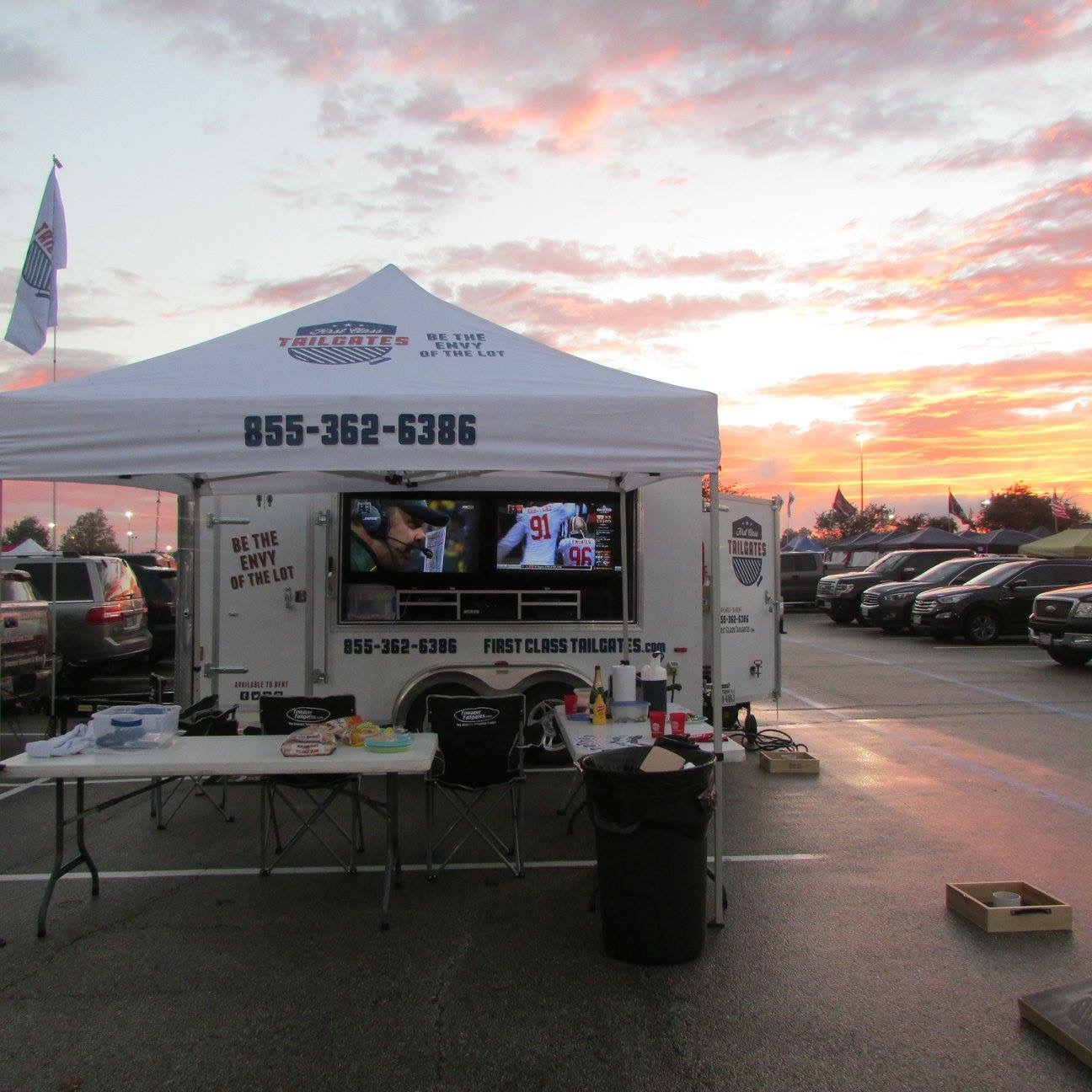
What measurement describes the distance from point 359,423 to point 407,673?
A: 3026 millimetres

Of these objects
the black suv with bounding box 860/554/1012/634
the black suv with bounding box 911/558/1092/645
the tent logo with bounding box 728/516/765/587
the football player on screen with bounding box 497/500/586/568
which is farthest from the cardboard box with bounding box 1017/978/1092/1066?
the black suv with bounding box 860/554/1012/634

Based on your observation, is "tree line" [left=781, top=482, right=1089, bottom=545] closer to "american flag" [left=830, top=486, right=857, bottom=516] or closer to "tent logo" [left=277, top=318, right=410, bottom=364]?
"american flag" [left=830, top=486, right=857, bottom=516]

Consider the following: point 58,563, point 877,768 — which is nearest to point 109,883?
point 877,768

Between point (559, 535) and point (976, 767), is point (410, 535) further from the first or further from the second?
point (976, 767)

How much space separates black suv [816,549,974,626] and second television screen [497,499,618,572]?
15097mm

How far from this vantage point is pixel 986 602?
18375 mm

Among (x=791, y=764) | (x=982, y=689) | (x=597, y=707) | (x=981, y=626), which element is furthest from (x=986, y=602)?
(x=597, y=707)

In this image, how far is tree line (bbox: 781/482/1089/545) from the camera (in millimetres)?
63094

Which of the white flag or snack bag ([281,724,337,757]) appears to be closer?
snack bag ([281,724,337,757])

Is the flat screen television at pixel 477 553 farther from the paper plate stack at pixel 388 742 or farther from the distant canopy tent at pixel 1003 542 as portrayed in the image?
the distant canopy tent at pixel 1003 542

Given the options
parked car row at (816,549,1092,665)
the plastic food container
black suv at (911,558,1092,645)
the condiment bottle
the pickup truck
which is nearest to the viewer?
the condiment bottle

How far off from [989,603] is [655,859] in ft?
53.2

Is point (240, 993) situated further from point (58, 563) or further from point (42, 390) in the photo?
point (58, 563)

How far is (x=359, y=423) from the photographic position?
501 centimetres
